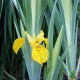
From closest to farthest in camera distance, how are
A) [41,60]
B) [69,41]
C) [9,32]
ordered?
1. [41,60]
2. [69,41]
3. [9,32]

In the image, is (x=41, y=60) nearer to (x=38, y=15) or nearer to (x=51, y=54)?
(x=51, y=54)

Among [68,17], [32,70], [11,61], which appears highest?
[68,17]

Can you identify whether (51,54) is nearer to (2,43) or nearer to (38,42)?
(38,42)

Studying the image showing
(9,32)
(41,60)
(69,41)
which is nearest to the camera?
(41,60)

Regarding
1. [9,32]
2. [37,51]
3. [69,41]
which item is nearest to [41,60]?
[37,51]

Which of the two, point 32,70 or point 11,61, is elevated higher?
point 32,70

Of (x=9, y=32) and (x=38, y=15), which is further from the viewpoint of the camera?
(x=9, y=32)
